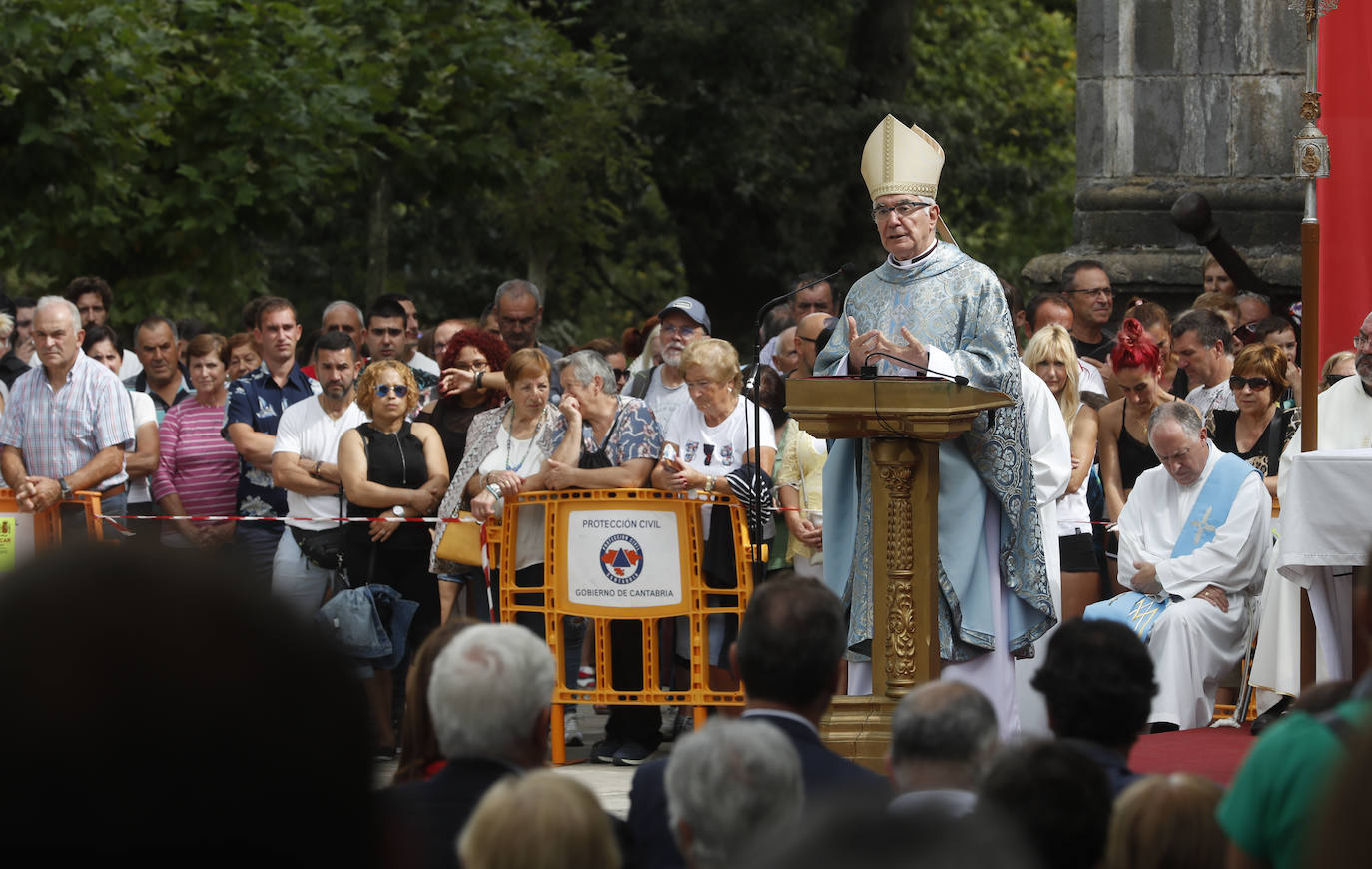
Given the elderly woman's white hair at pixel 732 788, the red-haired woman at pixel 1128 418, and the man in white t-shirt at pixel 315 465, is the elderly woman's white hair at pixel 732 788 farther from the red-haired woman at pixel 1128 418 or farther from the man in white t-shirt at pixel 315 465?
the red-haired woman at pixel 1128 418

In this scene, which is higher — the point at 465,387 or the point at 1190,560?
the point at 465,387

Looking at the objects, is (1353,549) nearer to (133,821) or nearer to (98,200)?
(133,821)

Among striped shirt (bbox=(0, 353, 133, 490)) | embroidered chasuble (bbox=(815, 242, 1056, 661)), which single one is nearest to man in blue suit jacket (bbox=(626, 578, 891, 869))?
embroidered chasuble (bbox=(815, 242, 1056, 661))

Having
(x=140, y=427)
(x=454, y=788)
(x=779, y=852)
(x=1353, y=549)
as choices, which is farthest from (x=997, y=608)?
(x=779, y=852)

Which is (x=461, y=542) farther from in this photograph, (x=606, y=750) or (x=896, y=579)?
(x=896, y=579)

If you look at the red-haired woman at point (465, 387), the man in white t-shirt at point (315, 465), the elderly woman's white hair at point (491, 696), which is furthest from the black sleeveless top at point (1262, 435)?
the elderly woman's white hair at point (491, 696)

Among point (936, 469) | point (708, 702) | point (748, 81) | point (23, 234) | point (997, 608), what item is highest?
point (748, 81)

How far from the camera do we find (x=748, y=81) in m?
22.3

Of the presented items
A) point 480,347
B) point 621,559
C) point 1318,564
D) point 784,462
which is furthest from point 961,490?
point 480,347

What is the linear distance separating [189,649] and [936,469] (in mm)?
5482

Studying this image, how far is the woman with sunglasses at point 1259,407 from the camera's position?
8.67 metres

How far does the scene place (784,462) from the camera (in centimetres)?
843

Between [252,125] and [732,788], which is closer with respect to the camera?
[732,788]

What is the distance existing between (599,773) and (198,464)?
2.86 metres
